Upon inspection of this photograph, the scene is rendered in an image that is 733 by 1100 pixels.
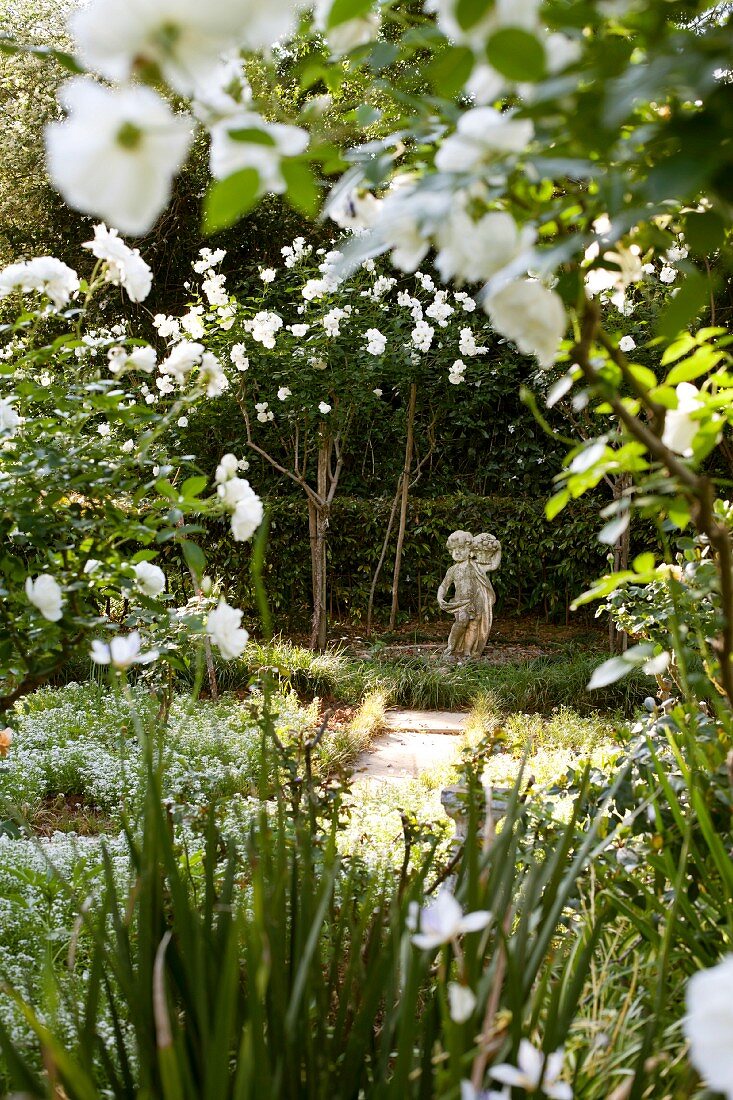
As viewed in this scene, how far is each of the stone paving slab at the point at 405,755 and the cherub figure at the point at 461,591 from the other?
5.49 feet

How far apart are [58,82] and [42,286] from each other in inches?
331

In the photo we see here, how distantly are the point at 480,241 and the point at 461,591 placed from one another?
20.0 feet

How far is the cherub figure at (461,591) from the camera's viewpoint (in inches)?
266

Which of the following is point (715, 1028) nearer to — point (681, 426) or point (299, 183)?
point (299, 183)

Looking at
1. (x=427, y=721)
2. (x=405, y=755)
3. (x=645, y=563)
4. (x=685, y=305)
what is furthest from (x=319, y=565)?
(x=685, y=305)

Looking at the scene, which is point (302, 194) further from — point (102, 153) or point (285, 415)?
point (285, 415)

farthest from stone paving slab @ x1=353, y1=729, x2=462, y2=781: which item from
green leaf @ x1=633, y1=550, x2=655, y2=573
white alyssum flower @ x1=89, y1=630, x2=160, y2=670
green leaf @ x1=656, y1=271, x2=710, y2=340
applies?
green leaf @ x1=656, y1=271, x2=710, y2=340

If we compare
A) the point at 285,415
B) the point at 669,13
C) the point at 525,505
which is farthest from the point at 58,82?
the point at 669,13

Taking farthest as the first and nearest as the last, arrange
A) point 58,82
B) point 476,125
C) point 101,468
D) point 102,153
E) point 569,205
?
point 58,82, point 101,468, point 569,205, point 476,125, point 102,153

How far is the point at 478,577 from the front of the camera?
6785mm

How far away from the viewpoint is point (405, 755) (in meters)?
4.75

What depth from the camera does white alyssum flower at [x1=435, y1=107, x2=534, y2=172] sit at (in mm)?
659

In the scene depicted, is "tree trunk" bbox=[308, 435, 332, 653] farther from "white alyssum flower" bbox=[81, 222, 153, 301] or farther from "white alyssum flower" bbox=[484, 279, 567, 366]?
"white alyssum flower" bbox=[484, 279, 567, 366]

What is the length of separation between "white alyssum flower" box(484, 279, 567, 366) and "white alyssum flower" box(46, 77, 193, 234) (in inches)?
9.9
